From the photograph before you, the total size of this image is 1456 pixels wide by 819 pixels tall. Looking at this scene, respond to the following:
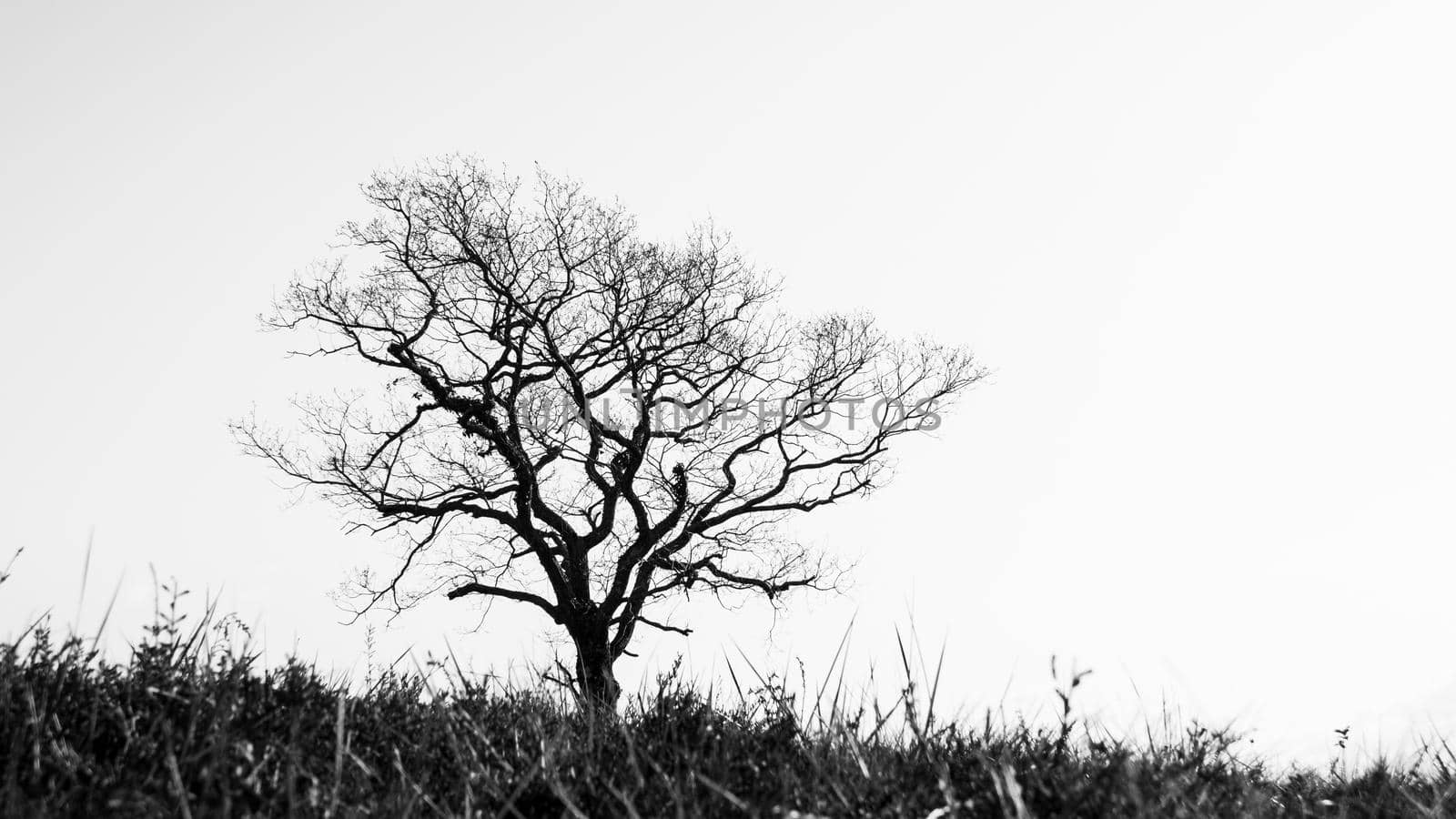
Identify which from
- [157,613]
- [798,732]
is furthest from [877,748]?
[157,613]

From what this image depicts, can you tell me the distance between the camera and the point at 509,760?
3219 millimetres

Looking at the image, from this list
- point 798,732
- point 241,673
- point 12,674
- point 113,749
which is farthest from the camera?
point 798,732

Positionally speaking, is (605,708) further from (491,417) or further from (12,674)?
(491,417)

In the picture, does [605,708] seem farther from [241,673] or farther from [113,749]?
[113,749]

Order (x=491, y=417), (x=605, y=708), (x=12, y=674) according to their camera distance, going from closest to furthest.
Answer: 1. (x=12, y=674)
2. (x=605, y=708)
3. (x=491, y=417)

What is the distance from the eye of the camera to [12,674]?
3.10 metres

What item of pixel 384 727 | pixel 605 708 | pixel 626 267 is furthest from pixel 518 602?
pixel 384 727

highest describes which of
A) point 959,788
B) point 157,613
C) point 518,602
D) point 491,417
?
point 491,417

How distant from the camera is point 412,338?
16.2m

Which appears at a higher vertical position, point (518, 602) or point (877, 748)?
point (518, 602)

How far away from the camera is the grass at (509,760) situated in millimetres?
2430

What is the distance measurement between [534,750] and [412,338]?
14082 millimetres

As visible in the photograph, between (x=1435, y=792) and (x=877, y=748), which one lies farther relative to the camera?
(x=1435, y=792)

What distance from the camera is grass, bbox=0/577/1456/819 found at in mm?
2430
